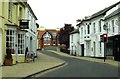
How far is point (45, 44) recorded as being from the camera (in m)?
114

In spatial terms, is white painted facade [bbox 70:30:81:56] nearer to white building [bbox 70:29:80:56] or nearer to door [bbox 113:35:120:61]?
white building [bbox 70:29:80:56]

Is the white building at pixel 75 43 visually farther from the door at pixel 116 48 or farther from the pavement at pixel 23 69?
the pavement at pixel 23 69

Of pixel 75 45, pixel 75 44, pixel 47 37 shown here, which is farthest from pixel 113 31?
pixel 47 37

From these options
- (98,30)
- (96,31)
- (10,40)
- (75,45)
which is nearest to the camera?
(10,40)

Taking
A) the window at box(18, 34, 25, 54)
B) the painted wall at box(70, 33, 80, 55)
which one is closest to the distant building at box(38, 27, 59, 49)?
the painted wall at box(70, 33, 80, 55)

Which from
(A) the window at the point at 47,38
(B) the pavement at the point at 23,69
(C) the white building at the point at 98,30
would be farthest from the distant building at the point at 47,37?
(B) the pavement at the point at 23,69

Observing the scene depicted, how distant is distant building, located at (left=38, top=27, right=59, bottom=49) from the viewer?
370 feet

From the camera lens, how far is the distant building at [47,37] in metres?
113

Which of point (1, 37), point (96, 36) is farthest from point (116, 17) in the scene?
point (1, 37)

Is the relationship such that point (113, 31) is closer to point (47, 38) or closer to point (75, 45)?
point (75, 45)

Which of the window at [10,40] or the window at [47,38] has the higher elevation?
the window at [47,38]

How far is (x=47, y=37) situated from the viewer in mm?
113875

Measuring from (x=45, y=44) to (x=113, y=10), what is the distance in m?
70.8

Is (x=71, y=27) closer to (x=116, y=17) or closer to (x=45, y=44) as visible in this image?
(x=45, y=44)
